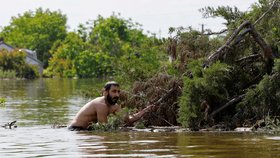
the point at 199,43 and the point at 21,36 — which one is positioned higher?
the point at 21,36

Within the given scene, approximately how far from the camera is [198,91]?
1647 centimetres

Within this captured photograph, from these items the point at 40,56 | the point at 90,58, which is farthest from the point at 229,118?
the point at 40,56

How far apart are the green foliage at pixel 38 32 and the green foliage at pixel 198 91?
131 meters

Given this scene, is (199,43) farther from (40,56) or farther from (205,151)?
(40,56)

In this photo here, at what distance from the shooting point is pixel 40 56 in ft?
501

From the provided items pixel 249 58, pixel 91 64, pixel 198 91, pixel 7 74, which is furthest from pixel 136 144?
pixel 91 64

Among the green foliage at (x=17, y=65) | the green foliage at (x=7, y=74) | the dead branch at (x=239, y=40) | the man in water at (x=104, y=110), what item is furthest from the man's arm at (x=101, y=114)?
the green foliage at (x=17, y=65)

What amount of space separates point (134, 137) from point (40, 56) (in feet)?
455

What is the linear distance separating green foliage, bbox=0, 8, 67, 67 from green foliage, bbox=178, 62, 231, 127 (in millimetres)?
131225

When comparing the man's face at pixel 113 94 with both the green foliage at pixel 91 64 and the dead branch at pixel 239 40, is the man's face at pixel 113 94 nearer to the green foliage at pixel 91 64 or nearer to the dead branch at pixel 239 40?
the dead branch at pixel 239 40

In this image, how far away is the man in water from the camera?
1717 cm

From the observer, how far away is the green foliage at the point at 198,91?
643 inches

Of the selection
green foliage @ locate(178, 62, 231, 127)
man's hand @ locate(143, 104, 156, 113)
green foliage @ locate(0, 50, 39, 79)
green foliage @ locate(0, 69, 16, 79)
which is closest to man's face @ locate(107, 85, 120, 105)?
man's hand @ locate(143, 104, 156, 113)

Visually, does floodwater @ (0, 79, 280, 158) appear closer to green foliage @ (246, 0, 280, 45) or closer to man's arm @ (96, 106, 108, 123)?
man's arm @ (96, 106, 108, 123)
